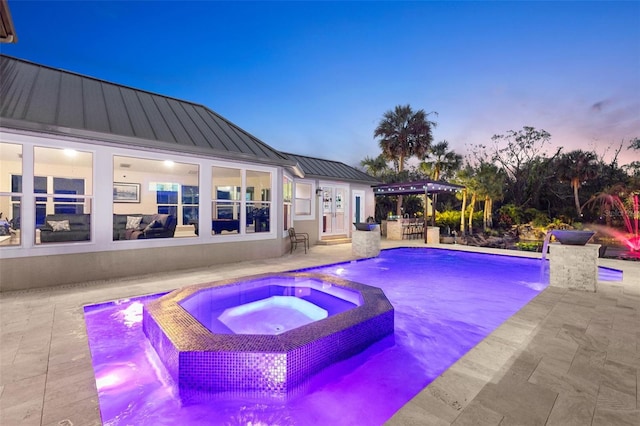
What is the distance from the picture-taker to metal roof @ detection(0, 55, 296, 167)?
5445 mm

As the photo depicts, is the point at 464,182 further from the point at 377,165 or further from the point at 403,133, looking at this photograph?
the point at 377,165

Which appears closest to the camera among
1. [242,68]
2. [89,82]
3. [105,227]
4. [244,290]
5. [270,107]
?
[244,290]

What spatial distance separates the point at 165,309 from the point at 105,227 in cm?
346

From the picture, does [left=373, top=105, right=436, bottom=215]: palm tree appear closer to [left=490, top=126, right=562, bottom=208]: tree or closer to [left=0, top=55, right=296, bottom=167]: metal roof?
[left=490, top=126, right=562, bottom=208]: tree

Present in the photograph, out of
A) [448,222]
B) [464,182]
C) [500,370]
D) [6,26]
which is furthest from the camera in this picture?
[464,182]

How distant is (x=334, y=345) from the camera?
3131 mm

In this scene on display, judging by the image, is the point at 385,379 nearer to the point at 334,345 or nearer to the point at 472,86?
the point at 334,345

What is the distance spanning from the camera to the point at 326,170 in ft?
44.1

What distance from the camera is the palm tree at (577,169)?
20.7 metres

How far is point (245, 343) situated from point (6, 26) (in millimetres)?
3463

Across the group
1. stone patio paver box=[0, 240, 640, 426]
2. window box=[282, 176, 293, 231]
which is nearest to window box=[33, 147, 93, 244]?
stone patio paver box=[0, 240, 640, 426]

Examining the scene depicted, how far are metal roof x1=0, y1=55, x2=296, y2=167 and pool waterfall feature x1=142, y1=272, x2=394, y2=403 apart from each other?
3.82 m

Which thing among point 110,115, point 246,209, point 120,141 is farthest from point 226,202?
point 110,115

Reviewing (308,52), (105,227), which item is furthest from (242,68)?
(105,227)
